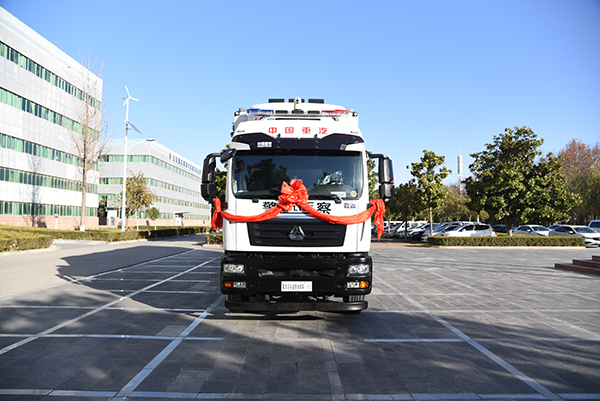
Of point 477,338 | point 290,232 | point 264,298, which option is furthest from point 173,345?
point 477,338

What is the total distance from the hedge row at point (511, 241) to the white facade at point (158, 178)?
110 feet

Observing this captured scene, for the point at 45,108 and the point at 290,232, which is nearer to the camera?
the point at 290,232

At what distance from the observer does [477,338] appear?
599 cm

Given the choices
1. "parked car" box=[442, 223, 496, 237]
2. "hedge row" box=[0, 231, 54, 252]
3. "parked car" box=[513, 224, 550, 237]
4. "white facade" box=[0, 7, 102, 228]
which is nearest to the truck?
"hedge row" box=[0, 231, 54, 252]

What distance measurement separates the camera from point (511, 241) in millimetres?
27656

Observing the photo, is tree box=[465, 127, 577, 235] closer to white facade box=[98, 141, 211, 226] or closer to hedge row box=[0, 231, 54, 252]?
hedge row box=[0, 231, 54, 252]

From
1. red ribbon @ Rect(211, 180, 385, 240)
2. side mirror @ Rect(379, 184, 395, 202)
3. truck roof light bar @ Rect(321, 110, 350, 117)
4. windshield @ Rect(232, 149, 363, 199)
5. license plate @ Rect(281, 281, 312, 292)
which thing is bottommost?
license plate @ Rect(281, 281, 312, 292)

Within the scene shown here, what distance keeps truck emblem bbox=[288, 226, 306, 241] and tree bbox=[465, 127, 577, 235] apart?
26.1m

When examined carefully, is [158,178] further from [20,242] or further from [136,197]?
[20,242]

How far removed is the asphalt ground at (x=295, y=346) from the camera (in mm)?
4074

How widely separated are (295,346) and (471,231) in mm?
28805

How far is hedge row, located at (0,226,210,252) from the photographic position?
18.7 meters

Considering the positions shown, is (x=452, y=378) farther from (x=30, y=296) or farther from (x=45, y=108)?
(x=45, y=108)

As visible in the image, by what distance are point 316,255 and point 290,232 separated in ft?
1.77
